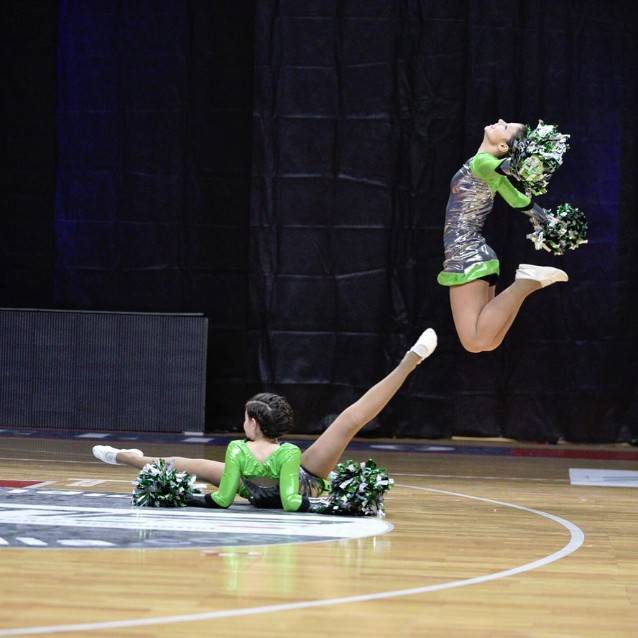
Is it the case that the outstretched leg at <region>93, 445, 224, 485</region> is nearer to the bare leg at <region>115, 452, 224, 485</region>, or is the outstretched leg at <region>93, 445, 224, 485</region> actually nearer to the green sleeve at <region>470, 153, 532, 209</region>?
the bare leg at <region>115, 452, 224, 485</region>

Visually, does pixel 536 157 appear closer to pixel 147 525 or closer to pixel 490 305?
pixel 490 305

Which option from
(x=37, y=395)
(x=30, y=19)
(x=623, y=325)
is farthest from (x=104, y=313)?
(x=623, y=325)

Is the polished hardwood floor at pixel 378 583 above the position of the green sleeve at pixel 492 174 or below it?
below

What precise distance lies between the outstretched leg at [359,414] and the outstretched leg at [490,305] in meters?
0.16

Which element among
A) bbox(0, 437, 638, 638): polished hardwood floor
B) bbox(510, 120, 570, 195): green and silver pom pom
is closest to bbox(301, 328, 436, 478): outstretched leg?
bbox(0, 437, 638, 638): polished hardwood floor

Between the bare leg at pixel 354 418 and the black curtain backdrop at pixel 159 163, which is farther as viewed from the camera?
the black curtain backdrop at pixel 159 163

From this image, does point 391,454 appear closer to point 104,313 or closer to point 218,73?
point 104,313

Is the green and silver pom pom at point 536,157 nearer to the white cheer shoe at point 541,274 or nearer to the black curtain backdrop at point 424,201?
the white cheer shoe at point 541,274

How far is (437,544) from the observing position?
4086 millimetres

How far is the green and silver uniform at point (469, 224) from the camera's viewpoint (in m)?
4.78

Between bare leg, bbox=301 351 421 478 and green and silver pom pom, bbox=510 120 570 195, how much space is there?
2.65 ft

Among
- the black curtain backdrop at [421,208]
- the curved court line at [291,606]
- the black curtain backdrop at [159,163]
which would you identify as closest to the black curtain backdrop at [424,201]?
the black curtain backdrop at [421,208]

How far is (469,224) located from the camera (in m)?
4.88

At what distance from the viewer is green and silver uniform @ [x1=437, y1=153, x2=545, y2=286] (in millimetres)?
4777
